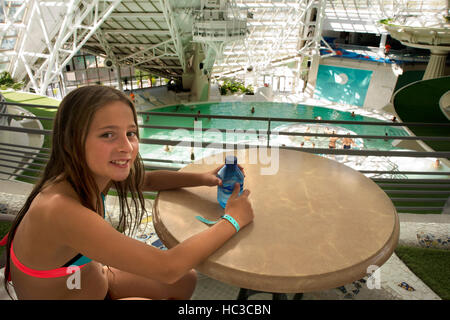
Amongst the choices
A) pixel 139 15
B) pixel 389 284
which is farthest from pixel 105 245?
pixel 139 15

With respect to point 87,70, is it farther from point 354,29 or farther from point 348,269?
point 348,269

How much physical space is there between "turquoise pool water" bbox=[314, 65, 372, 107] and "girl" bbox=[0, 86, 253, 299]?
21.0 metres

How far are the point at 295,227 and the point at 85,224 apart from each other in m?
0.75

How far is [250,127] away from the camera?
15055 millimetres

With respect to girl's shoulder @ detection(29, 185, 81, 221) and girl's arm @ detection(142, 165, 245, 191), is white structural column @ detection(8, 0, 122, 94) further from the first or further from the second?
girl's shoulder @ detection(29, 185, 81, 221)

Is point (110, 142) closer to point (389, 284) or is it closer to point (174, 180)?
point (174, 180)

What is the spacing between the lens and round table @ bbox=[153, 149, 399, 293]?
3.35 feet

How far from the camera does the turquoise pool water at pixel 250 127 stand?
11345 mm

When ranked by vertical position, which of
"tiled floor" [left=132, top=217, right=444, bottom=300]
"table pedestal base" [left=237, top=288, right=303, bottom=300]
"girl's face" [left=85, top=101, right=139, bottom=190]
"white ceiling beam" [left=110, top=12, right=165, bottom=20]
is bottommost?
"tiled floor" [left=132, top=217, right=444, bottom=300]

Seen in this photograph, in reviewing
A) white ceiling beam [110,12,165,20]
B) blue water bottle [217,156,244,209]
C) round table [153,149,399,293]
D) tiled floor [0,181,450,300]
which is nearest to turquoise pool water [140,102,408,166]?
white ceiling beam [110,12,165,20]

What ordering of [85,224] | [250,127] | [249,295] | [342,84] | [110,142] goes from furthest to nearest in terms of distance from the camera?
[342,84] → [250,127] → [249,295] → [110,142] → [85,224]
